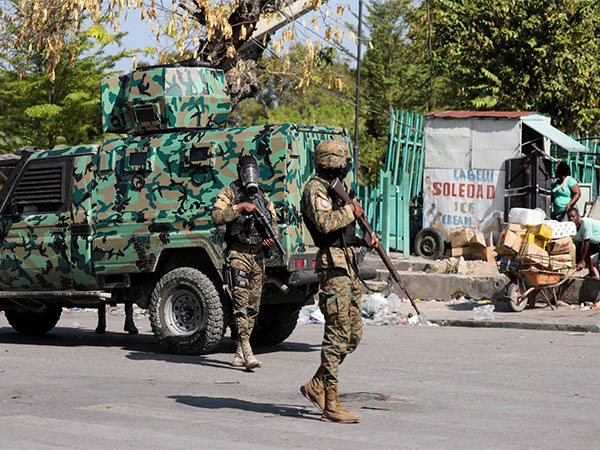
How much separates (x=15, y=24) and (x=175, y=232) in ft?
39.7

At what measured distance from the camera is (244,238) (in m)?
8.97

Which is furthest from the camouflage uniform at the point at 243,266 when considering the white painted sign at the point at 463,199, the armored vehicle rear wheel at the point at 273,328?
the white painted sign at the point at 463,199

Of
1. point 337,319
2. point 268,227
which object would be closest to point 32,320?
point 268,227

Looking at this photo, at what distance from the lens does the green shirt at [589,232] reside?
14125mm

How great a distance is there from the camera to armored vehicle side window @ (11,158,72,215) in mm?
10625

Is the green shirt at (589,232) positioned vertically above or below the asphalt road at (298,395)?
above

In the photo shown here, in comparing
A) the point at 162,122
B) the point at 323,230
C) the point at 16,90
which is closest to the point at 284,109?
the point at 16,90

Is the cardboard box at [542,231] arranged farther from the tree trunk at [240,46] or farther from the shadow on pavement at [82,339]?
the tree trunk at [240,46]

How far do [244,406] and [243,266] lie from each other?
229 cm

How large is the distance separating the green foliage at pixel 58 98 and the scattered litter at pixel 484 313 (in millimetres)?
21539

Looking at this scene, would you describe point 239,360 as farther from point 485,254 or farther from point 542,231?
point 485,254

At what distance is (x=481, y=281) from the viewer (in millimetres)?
15219

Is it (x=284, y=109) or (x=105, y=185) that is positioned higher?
(x=284, y=109)

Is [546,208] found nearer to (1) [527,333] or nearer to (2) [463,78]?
(1) [527,333]
